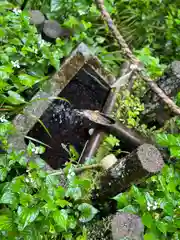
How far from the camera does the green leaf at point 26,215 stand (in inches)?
83.0

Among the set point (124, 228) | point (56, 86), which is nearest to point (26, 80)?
point (56, 86)

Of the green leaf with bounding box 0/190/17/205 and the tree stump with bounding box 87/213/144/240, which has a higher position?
the green leaf with bounding box 0/190/17/205

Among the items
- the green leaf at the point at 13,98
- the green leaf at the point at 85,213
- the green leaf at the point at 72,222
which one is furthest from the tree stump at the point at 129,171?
the green leaf at the point at 13,98

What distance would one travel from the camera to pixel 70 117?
10.9 ft

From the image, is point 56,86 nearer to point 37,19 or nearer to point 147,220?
point 37,19

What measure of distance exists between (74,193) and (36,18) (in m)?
1.76

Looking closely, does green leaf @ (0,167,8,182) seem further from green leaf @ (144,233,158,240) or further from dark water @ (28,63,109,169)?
green leaf @ (144,233,158,240)

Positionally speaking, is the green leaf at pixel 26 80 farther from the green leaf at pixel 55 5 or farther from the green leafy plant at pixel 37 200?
the green leaf at pixel 55 5

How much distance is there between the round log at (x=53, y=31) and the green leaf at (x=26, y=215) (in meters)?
1.75

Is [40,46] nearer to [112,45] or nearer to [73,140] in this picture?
[73,140]

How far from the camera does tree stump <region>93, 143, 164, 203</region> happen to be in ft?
7.83

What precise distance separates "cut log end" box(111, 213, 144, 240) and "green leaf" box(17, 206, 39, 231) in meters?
0.43

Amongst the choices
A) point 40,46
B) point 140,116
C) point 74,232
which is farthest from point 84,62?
point 74,232

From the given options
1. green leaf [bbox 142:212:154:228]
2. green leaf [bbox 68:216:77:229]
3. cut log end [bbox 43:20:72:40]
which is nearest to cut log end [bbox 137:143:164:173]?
green leaf [bbox 142:212:154:228]
